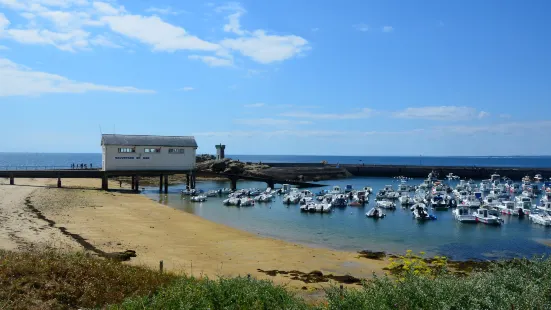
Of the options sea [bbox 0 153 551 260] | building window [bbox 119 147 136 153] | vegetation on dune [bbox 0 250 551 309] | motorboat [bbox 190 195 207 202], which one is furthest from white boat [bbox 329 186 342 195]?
vegetation on dune [bbox 0 250 551 309]

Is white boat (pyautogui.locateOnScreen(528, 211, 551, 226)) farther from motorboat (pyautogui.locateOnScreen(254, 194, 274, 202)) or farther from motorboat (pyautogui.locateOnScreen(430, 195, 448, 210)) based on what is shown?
motorboat (pyautogui.locateOnScreen(254, 194, 274, 202))

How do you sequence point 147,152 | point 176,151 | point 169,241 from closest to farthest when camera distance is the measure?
point 169,241 → point 147,152 → point 176,151

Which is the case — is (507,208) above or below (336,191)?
below

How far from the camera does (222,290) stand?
1137cm

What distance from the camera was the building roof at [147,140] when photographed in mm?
57656

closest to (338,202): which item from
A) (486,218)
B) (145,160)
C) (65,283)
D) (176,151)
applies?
(486,218)

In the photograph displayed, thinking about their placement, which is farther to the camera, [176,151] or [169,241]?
[176,151]

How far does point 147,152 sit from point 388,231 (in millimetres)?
36633

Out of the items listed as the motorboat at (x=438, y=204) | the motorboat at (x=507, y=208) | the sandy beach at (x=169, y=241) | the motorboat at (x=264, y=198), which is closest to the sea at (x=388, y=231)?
the motorboat at (x=507, y=208)

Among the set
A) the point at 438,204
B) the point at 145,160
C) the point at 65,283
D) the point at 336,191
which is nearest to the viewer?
the point at 65,283

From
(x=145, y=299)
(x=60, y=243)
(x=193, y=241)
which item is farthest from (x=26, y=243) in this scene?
(x=145, y=299)

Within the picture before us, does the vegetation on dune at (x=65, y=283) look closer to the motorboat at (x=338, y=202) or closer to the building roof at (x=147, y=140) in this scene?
the motorboat at (x=338, y=202)

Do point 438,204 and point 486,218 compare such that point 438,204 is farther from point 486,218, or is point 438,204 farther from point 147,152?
point 147,152

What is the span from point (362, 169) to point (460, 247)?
89.9 meters
